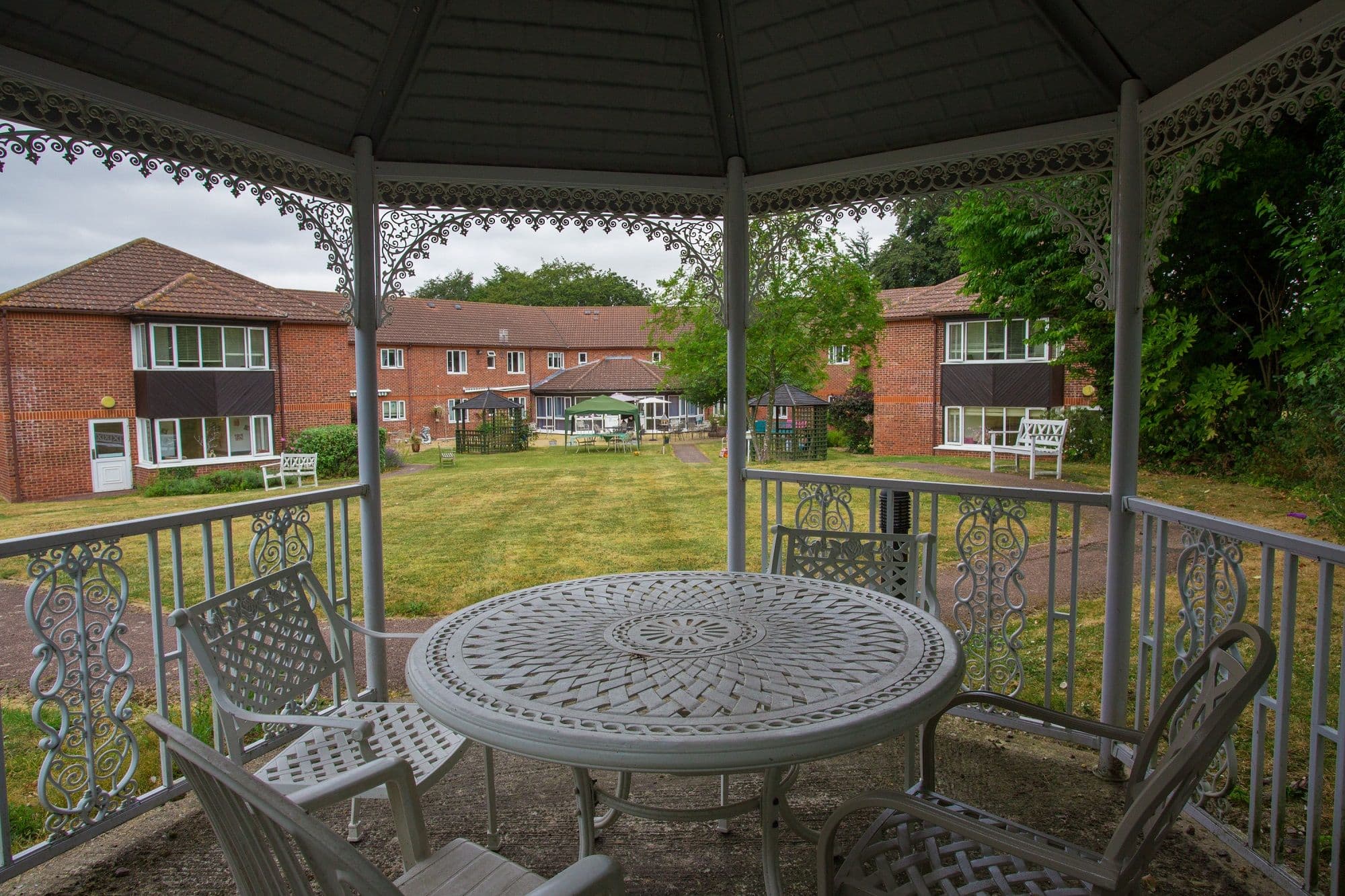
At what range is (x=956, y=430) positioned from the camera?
19359 mm

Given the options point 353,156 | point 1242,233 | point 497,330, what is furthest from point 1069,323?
point 497,330

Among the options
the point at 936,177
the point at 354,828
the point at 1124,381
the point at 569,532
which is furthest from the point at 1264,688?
the point at 569,532

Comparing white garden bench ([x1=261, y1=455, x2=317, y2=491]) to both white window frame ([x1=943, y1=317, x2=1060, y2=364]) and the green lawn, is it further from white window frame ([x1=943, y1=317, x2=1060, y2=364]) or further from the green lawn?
white window frame ([x1=943, y1=317, x2=1060, y2=364])

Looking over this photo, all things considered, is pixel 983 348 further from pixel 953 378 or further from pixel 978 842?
pixel 978 842

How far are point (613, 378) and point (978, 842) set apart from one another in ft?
91.0

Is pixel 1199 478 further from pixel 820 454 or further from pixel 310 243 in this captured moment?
pixel 310 243

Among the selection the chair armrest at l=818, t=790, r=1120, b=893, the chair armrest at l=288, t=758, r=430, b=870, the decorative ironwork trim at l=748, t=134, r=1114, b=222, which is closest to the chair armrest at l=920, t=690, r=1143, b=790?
the chair armrest at l=818, t=790, r=1120, b=893

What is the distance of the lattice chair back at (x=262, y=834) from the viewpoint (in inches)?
35.6

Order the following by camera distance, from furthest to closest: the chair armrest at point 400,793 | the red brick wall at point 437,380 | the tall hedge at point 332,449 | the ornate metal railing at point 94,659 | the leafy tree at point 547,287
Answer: the leafy tree at point 547,287 → the red brick wall at point 437,380 → the tall hedge at point 332,449 → the ornate metal railing at point 94,659 → the chair armrest at point 400,793

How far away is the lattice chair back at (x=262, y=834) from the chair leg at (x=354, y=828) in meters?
1.28

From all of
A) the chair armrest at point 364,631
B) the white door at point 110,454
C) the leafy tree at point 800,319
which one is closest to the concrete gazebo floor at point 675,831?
the chair armrest at point 364,631

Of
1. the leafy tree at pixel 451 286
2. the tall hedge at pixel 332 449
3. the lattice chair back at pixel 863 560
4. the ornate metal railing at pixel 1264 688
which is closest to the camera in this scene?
the ornate metal railing at pixel 1264 688

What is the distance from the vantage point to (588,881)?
1.01 metres

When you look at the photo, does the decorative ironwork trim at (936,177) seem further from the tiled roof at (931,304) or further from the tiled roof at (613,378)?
the tiled roof at (613,378)
